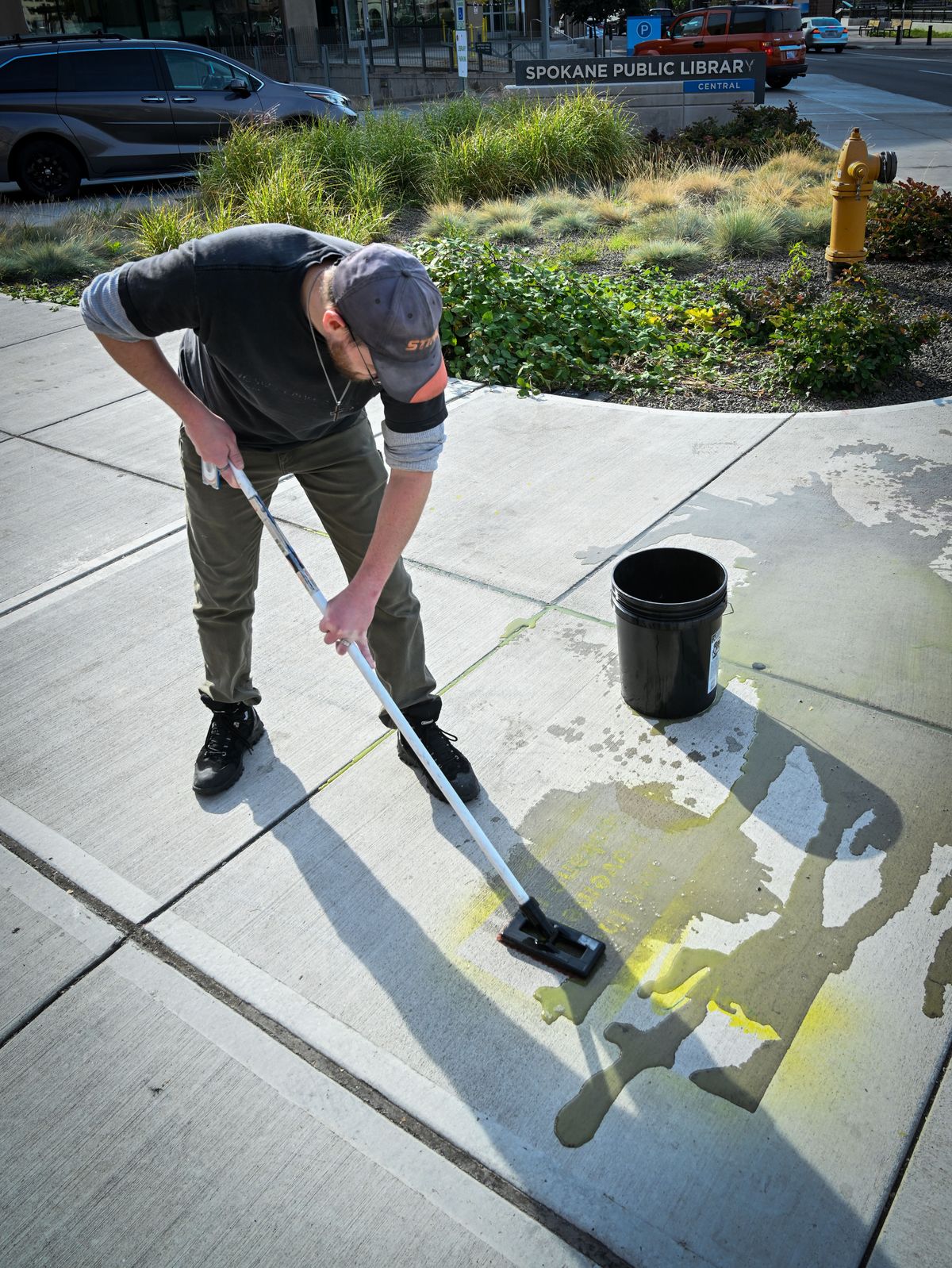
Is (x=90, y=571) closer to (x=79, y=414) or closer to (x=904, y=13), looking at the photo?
(x=79, y=414)

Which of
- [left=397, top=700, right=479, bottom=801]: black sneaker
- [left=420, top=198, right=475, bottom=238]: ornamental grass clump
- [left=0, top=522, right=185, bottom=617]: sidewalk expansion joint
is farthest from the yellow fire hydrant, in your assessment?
[left=397, top=700, right=479, bottom=801]: black sneaker

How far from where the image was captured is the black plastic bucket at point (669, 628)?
3.25 m

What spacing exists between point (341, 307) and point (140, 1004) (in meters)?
1.85

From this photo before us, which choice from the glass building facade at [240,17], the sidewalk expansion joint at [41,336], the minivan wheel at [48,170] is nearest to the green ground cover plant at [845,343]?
the sidewalk expansion joint at [41,336]

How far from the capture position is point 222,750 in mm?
3342

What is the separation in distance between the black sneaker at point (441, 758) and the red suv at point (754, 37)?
81.5ft

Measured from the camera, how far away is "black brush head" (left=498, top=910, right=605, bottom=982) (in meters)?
2.60

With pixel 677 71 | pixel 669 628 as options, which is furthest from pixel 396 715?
pixel 677 71

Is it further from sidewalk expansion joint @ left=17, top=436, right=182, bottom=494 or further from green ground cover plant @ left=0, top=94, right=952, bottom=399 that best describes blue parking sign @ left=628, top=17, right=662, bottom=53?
sidewalk expansion joint @ left=17, top=436, right=182, bottom=494

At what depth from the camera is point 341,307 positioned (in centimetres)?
209

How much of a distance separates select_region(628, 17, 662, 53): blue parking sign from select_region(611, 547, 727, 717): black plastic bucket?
27.5 meters

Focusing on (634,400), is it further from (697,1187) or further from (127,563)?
(697,1187)

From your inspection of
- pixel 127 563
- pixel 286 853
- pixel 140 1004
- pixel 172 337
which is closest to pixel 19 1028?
pixel 140 1004

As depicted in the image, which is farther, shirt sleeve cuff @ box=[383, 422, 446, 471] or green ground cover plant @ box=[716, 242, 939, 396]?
green ground cover plant @ box=[716, 242, 939, 396]
